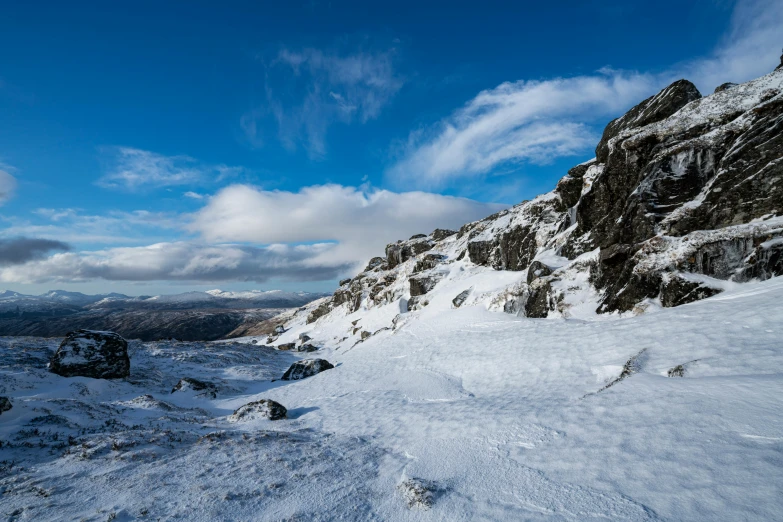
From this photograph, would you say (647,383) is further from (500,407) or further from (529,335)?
(529,335)

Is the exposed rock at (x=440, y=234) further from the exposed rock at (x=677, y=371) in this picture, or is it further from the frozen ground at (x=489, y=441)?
the exposed rock at (x=677, y=371)

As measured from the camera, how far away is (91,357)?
21500 mm

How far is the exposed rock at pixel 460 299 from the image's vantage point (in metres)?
33.1

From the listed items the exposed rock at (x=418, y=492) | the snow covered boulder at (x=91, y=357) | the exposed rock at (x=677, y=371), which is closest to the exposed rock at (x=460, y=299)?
the exposed rock at (x=677, y=371)

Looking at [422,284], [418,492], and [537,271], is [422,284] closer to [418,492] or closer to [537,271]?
[537,271]

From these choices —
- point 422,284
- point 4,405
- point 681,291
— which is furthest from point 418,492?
point 422,284

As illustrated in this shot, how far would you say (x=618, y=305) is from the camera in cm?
1889

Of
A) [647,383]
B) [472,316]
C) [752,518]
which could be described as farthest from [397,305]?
[752,518]

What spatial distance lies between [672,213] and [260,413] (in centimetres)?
2484

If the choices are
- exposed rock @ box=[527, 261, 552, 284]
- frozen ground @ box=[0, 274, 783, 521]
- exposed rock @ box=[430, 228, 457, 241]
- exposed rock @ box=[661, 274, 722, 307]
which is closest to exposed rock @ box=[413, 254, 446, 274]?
exposed rock @ box=[430, 228, 457, 241]

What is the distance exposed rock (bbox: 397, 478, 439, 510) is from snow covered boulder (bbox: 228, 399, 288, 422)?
31.8 feet

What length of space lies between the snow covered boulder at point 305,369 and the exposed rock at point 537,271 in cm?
1810

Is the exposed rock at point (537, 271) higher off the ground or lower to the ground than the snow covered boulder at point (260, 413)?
higher

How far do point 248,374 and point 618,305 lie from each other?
29.5 meters
